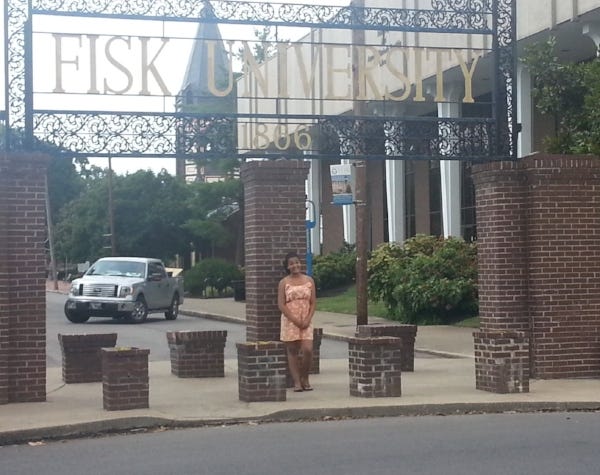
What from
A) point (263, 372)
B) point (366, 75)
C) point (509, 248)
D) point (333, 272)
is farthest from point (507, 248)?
point (333, 272)

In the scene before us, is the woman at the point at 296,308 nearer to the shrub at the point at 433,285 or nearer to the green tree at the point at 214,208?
the shrub at the point at 433,285

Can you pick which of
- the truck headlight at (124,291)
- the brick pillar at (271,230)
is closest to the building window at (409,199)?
the truck headlight at (124,291)

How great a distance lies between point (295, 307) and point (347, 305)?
1990 centimetres

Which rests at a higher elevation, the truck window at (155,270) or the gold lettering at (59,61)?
the gold lettering at (59,61)

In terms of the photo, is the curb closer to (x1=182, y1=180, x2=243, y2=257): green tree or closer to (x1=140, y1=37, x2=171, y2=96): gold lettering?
(x1=140, y1=37, x2=171, y2=96): gold lettering

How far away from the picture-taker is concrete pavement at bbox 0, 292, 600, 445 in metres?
11.0

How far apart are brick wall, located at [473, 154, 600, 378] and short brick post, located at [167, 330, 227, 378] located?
3823mm

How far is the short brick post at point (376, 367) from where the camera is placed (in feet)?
40.8

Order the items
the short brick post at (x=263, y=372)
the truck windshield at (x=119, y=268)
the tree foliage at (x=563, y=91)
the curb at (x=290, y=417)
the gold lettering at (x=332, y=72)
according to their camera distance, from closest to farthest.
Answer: the curb at (x=290, y=417) → the short brick post at (x=263, y=372) → the gold lettering at (x=332, y=72) → the tree foliage at (x=563, y=91) → the truck windshield at (x=119, y=268)

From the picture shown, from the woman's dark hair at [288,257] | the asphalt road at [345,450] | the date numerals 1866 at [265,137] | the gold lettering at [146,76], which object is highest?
the gold lettering at [146,76]

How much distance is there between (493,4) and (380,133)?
7.96 feet

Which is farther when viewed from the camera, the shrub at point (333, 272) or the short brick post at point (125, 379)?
the shrub at point (333, 272)

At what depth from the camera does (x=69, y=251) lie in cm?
6084

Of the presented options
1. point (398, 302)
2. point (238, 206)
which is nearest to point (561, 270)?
point (398, 302)
